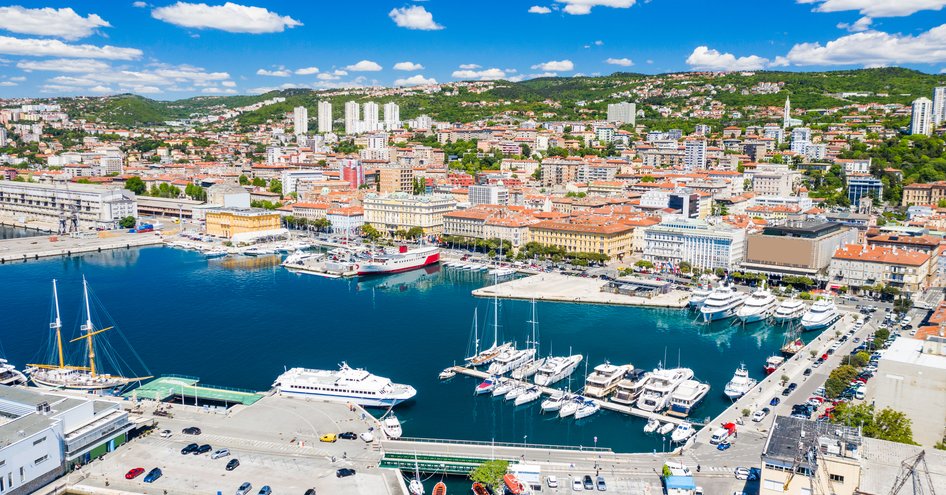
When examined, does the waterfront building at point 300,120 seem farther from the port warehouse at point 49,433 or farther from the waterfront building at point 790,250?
the port warehouse at point 49,433

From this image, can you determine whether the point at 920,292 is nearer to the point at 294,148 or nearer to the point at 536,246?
the point at 536,246

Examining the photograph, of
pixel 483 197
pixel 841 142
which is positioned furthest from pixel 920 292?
pixel 841 142

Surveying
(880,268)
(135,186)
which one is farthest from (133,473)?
(135,186)

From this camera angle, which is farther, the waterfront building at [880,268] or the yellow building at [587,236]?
the yellow building at [587,236]

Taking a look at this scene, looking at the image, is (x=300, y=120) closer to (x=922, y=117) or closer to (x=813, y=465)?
(x=922, y=117)

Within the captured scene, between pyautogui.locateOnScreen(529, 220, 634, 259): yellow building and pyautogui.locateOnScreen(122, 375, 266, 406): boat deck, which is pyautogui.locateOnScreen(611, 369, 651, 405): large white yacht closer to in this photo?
pyautogui.locateOnScreen(122, 375, 266, 406): boat deck

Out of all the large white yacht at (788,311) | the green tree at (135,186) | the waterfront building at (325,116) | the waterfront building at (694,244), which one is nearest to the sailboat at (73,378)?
the large white yacht at (788,311)

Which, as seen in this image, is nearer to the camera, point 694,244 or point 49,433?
point 49,433
